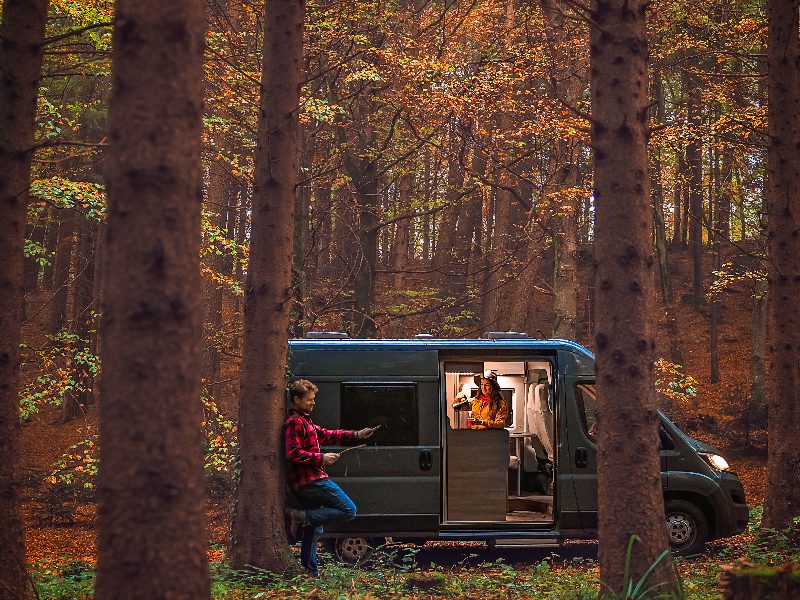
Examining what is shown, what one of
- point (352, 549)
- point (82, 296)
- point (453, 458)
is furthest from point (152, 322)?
point (82, 296)

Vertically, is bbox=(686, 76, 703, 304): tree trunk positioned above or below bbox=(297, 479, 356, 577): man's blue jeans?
above

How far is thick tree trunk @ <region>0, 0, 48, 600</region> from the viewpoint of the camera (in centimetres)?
618

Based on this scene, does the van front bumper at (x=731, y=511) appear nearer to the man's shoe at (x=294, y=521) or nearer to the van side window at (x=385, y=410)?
the van side window at (x=385, y=410)

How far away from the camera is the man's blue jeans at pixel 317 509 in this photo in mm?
8969

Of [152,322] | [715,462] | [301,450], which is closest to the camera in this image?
[152,322]

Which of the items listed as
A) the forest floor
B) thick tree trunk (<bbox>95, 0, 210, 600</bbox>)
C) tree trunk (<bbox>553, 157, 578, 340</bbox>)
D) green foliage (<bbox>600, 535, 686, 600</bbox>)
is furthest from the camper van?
thick tree trunk (<bbox>95, 0, 210, 600</bbox>)

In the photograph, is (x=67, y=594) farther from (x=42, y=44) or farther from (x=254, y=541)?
(x=42, y=44)

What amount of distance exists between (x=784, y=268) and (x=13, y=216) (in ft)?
25.8

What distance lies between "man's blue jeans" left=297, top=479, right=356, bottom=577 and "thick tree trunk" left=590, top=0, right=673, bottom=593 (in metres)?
3.34

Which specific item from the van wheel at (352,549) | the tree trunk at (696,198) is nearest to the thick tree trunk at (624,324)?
the van wheel at (352,549)

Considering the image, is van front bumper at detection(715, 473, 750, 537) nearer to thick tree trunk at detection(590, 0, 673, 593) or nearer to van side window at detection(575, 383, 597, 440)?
van side window at detection(575, 383, 597, 440)

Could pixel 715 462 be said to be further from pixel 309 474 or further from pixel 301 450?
pixel 301 450

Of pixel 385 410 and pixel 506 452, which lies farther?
pixel 506 452

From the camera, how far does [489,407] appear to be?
1214cm
